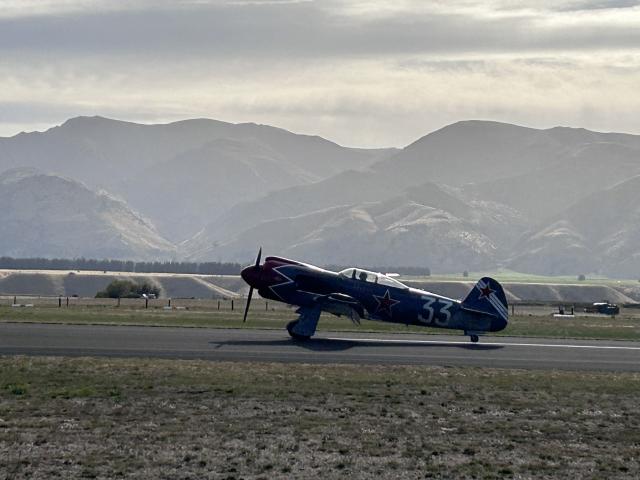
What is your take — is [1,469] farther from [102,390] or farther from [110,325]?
[110,325]

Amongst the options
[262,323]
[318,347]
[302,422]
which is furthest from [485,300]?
[302,422]

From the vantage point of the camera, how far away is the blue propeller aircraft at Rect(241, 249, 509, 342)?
4444cm

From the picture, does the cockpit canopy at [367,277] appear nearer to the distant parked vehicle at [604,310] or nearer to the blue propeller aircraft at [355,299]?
the blue propeller aircraft at [355,299]

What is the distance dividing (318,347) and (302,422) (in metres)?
16.5

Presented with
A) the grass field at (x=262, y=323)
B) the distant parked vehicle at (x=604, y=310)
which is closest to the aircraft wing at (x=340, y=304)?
the grass field at (x=262, y=323)

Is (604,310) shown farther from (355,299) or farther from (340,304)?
(340,304)

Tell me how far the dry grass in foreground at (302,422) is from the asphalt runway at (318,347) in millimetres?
3232

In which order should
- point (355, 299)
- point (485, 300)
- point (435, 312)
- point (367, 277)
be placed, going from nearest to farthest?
point (355, 299)
point (367, 277)
point (435, 312)
point (485, 300)

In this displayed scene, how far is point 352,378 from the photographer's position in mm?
32312

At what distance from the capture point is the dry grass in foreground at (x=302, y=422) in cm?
2108

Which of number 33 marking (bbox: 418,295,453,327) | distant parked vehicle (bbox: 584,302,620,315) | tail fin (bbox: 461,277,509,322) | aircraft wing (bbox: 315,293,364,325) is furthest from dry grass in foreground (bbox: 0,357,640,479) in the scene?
distant parked vehicle (bbox: 584,302,620,315)

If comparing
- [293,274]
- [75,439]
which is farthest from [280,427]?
[293,274]

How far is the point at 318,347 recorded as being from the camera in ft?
136

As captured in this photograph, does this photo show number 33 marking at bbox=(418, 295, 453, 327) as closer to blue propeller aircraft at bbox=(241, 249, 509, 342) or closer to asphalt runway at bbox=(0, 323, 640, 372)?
blue propeller aircraft at bbox=(241, 249, 509, 342)
